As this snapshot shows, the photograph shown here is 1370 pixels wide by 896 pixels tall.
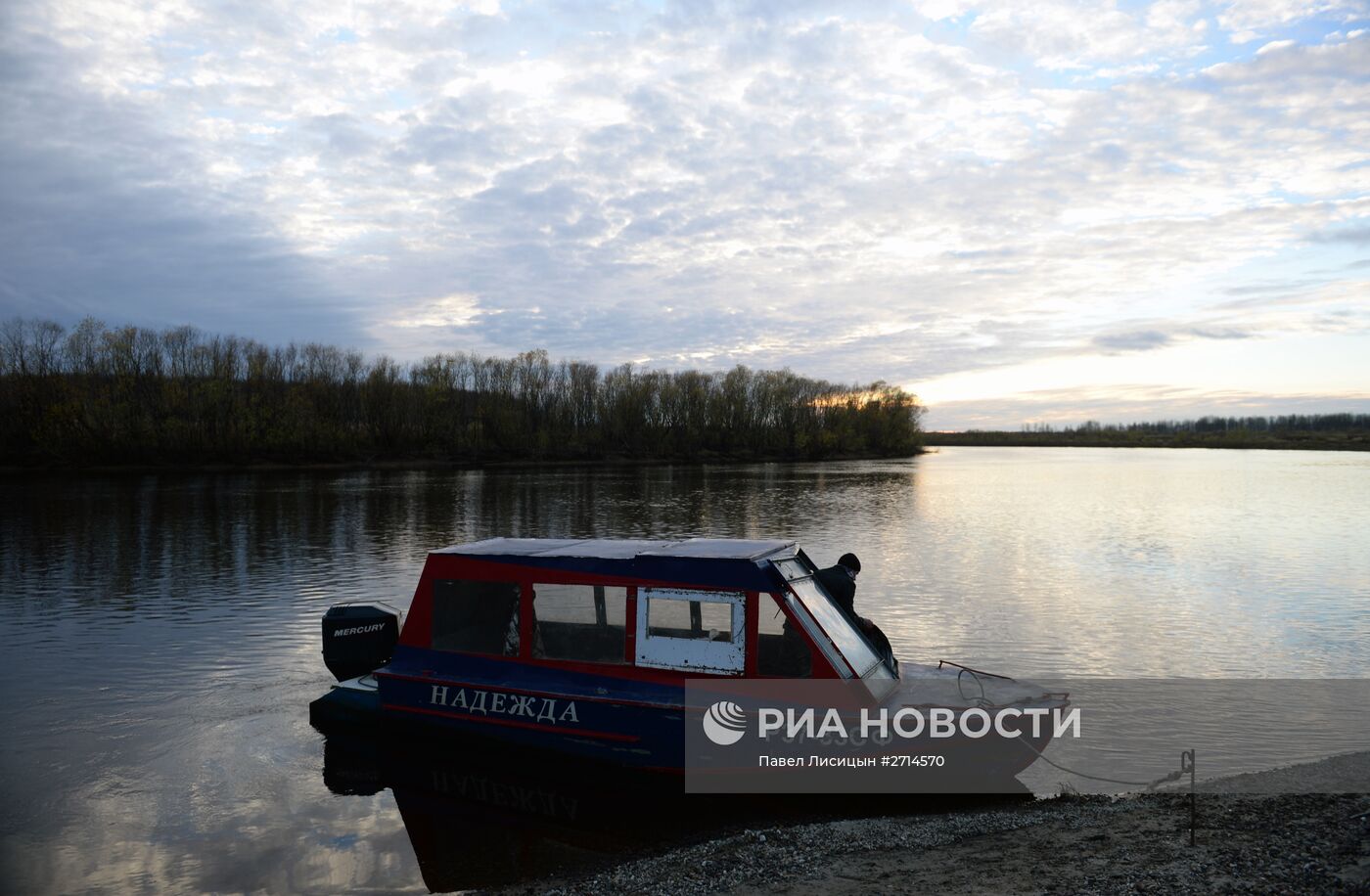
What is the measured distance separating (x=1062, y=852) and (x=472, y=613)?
22.7ft

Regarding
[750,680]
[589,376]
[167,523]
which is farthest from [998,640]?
[589,376]

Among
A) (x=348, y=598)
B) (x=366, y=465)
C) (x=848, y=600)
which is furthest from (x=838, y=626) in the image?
(x=366, y=465)

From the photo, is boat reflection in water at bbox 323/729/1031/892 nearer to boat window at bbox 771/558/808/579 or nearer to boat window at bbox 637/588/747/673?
boat window at bbox 637/588/747/673

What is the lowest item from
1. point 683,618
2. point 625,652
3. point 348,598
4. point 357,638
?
point 348,598

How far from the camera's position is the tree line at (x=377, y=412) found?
7981 centimetres

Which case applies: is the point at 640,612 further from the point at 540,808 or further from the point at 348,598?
the point at 348,598

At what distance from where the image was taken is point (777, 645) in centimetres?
895

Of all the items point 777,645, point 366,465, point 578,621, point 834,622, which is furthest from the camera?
point 366,465

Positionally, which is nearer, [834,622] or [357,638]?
[834,622]

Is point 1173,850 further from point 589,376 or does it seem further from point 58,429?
point 589,376

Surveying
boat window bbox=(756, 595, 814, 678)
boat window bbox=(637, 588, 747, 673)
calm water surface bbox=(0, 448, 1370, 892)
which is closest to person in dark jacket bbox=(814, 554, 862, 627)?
boat window bbox=(756, 595, 814, 678)

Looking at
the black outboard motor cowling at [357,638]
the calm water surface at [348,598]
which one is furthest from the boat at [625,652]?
the calm water surface at [348,598]

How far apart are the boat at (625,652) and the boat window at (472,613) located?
17mm

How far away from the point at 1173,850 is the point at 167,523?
3832 centimetres
